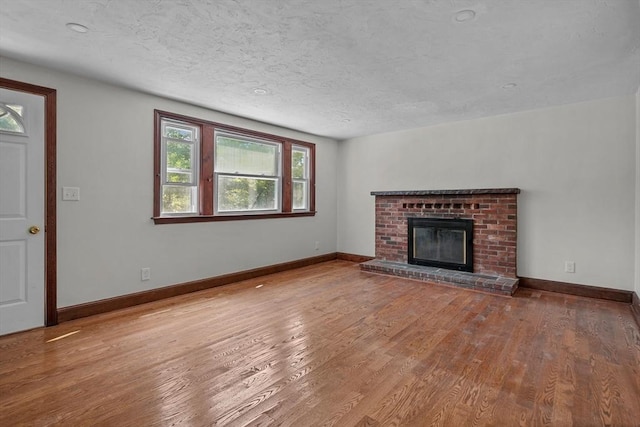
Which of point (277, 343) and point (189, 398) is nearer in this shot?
point (189, 398)

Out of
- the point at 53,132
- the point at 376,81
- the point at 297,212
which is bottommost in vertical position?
the point at 297,212

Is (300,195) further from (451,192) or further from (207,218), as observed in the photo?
(451,192)

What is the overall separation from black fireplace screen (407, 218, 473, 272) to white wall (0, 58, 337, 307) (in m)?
2.85

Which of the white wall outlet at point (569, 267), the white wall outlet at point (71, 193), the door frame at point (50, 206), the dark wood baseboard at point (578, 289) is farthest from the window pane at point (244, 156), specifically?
the white wall outlet at point (569, 267)

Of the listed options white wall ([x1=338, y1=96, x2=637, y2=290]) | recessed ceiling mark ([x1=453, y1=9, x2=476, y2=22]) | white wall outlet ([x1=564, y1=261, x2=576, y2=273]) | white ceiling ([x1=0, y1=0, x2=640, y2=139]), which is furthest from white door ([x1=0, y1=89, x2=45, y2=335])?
white wall outlet ([x1=564, y1=261, x2=576, y2=273])

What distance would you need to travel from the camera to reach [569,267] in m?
3.93

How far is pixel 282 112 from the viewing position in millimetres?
4266

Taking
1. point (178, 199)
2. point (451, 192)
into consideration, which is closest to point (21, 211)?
point (178, 199)

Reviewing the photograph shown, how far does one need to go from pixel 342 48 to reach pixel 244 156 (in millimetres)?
2601

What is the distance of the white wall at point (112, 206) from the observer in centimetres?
300

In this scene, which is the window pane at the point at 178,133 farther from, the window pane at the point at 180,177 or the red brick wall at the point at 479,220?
the red brick wall at the point at 479,220

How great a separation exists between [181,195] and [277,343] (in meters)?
2.37

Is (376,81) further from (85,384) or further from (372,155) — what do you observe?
(85,384)

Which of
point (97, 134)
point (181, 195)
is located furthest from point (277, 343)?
point (97, 134)
